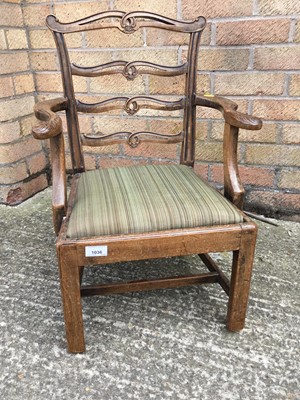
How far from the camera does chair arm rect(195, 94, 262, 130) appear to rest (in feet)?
3.54

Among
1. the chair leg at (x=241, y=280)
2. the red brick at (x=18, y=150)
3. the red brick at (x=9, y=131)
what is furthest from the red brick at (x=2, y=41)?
the chair leg at (x=241, y=280)

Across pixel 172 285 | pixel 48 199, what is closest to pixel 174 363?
pixel 172 285

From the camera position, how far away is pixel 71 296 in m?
1.07

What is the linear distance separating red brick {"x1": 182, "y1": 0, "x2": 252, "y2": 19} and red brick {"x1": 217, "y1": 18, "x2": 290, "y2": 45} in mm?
42

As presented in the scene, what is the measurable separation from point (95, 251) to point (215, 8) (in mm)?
1310

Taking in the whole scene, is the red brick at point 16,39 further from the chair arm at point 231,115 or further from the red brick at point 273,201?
the red brick at point 273,201

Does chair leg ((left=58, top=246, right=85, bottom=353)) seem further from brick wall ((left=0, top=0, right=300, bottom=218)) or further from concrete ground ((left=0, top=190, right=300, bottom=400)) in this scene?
brick wall ((left=0, top=0, right=300, bottom=218))

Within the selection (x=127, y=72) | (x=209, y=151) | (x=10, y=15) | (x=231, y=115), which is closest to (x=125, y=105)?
(x=127, y=72)

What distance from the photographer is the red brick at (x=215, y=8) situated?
1645 millimetres

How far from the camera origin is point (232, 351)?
3.86 ft

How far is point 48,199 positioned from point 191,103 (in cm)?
118

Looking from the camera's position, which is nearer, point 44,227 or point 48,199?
point 44,227

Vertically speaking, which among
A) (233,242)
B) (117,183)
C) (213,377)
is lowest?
(213,377)

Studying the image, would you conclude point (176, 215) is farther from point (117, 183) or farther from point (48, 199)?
point (48, 199)
